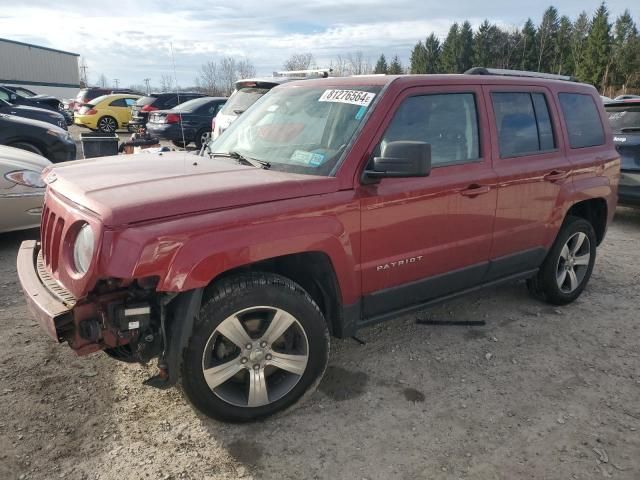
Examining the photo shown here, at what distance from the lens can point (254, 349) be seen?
2.80 meters

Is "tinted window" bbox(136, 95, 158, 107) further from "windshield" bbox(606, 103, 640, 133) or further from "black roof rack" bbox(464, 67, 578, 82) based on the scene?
"black roof rack" bbox(464, 67, 578, 82)

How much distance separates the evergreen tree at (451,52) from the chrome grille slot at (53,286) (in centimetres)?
5710

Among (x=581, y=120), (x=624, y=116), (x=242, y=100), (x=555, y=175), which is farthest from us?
(x=242, y=100)

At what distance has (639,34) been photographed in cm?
4412

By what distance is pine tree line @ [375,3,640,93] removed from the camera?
145 feet

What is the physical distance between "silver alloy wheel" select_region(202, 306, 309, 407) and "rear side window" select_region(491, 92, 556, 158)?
2.07 m

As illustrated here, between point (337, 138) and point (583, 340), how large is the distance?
2593 millimetres

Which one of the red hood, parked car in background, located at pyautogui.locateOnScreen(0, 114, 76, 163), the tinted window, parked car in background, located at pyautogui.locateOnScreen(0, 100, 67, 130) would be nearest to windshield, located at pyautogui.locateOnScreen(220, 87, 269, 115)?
parked car in background, located at pyautogui.locateOnScreen(0, 114, 76, 163)

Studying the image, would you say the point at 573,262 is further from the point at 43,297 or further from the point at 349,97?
the point at 43,297

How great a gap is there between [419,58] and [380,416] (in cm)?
6296

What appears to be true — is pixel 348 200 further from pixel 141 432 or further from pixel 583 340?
pixel 583 340

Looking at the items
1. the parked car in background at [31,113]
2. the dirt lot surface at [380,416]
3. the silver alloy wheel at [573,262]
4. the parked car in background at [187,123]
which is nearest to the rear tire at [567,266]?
the silver alloy wheel at [573,262]

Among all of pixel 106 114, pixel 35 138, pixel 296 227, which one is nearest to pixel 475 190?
pixel 296 227

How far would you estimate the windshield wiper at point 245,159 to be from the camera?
315cm
